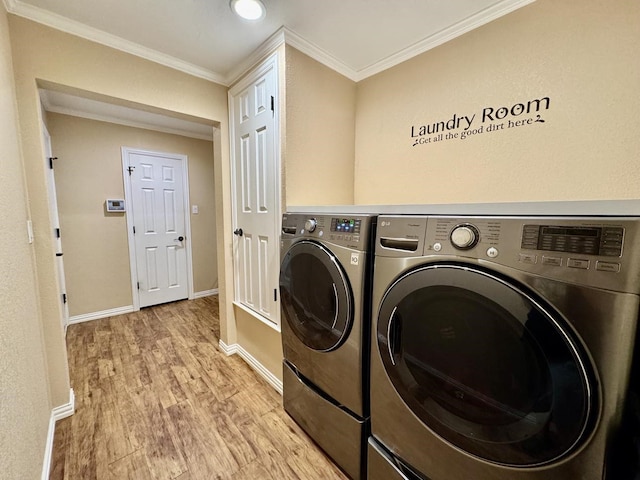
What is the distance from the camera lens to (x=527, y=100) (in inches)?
51.2

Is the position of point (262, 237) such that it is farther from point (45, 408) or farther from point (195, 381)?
point (45, 408)

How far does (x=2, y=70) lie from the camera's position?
1.13 meters

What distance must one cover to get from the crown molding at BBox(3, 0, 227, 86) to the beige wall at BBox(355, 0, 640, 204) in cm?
139

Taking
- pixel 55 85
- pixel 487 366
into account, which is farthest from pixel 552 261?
pixel 55 85

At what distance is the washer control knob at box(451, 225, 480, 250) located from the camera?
739 mm

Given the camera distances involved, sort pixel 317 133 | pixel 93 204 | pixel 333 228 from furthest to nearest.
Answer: pixel 93 204 → pixel 317 133 → pixel 333 228

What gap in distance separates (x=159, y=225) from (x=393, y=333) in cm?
345

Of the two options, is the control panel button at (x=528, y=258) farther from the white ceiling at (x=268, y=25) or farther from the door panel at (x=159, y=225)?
the door panel at (x=159, y=225)

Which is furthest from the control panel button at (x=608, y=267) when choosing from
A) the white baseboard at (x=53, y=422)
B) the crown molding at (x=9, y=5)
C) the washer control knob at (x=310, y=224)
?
the crown molding at (x=9, y=5)

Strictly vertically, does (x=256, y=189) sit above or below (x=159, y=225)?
above

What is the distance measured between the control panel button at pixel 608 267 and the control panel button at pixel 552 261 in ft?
0.20

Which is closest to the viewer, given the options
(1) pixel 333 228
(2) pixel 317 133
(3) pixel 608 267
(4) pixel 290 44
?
(3) pixel 608 267

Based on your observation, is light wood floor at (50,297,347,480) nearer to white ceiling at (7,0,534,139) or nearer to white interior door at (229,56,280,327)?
white interior door at (229,56,280,327)

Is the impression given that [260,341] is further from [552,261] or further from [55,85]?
[55,85]
